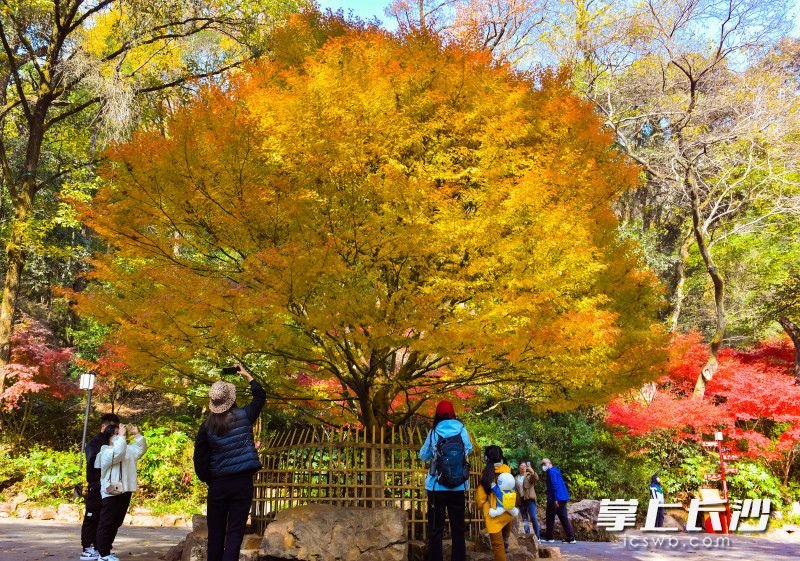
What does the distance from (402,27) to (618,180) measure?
14.7 feet

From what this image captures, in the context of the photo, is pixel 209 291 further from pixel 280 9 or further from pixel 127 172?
pixel 280 9

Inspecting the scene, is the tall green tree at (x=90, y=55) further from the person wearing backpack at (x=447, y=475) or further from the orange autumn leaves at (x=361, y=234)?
the person wearing backpack at (x=447, y=475)

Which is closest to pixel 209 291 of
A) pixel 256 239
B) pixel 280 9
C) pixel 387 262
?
pixel 256 239

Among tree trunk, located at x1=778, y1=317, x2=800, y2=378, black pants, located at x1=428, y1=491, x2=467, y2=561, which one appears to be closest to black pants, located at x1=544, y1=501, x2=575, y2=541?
black pants, located at x1=428, y1=491, x2=467, y2=561

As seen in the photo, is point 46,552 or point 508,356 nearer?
point 508,356

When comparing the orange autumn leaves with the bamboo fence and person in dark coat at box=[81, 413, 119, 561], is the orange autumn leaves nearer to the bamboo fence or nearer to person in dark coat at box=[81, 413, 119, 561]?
the bamboo fence

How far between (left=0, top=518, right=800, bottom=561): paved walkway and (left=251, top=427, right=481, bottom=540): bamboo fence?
157 centimetres

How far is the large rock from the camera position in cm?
659

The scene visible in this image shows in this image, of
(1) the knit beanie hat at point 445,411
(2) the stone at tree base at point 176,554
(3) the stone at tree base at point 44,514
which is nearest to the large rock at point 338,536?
(2) the stone at tree base at point 176,554

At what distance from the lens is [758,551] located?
1015 centimetres

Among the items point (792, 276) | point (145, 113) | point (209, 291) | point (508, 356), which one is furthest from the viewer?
point (792, 276)

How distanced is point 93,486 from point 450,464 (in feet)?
11.8

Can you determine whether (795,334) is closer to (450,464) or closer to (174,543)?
(450,464)

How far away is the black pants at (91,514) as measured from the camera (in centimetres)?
608
